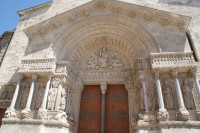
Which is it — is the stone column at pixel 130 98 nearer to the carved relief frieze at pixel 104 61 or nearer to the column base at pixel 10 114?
the carved relief frieze at pixel 104 61

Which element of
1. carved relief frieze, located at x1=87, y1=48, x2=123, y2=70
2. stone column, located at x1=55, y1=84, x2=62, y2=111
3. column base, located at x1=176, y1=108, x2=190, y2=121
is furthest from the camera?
carved relief frieze, located at x1=87, y1=48, x2=123, y2=70

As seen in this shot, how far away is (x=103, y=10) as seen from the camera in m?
8.12

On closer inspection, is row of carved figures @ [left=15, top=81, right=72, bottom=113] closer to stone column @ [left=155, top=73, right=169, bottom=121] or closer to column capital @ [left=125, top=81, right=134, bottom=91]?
column capital @ [left=125, top=81, right=134, bottom=91]

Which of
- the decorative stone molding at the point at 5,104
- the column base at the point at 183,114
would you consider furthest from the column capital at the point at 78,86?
the column base at the point at 183,114

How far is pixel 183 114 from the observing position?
518 centimetres

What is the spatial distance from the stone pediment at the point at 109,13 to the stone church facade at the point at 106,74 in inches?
1.4

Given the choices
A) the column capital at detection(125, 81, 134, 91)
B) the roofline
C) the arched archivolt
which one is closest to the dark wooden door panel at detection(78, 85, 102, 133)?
the column capital at detection(125, 81, 134, 91)

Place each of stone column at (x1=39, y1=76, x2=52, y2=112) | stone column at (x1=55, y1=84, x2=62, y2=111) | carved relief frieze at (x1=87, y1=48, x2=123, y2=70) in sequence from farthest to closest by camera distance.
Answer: carved relief frieze at (x1=87, y1=48, x2=123, y2=70)
stone column at (x1=55, y1=84, x2=62, y2=111)
stone column at (x1=39, y1=76, x2=52, y2=112)

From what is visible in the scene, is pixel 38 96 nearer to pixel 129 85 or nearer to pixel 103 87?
pixel 103 87

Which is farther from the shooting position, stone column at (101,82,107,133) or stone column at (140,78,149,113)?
stone column at (101,82,107,133)

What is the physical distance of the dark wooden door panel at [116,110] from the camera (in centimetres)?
670

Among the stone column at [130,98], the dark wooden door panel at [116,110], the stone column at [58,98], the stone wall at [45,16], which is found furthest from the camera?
the stone wall at [45,16]

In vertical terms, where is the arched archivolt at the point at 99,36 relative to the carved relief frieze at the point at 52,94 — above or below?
above

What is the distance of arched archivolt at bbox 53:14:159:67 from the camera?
23.6 feet
